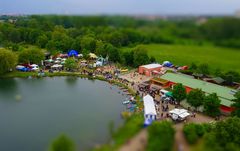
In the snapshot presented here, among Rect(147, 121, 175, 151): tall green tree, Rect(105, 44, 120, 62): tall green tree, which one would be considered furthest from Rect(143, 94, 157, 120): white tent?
Rect(105, 44, 120, 62): tall green tree

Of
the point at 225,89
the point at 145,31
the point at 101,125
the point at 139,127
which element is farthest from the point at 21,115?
the point at 225,89

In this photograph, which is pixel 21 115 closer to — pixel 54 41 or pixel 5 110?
pixel 5 110

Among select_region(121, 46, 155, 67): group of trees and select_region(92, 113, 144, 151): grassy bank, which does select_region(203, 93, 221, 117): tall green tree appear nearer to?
select_region(92, 113, 144, 151): grassy bank

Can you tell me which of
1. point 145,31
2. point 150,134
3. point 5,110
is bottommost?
point 5,110

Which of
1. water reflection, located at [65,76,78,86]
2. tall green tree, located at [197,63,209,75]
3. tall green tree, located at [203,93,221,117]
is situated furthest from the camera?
tall green tree, located at [197,63,209,75]

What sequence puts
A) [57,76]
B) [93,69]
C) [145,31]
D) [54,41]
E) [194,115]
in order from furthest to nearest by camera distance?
1. [54,41]
2. [93,69]
3. [57,76]
4. [194,115]
5. [145,31]

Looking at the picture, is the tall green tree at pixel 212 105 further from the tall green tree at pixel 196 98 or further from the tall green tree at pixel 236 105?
the tall green tree at pixel 236 105

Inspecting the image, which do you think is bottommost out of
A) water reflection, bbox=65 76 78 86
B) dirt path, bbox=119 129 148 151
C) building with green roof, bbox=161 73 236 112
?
water reflection, bbox=65 76 78 86
